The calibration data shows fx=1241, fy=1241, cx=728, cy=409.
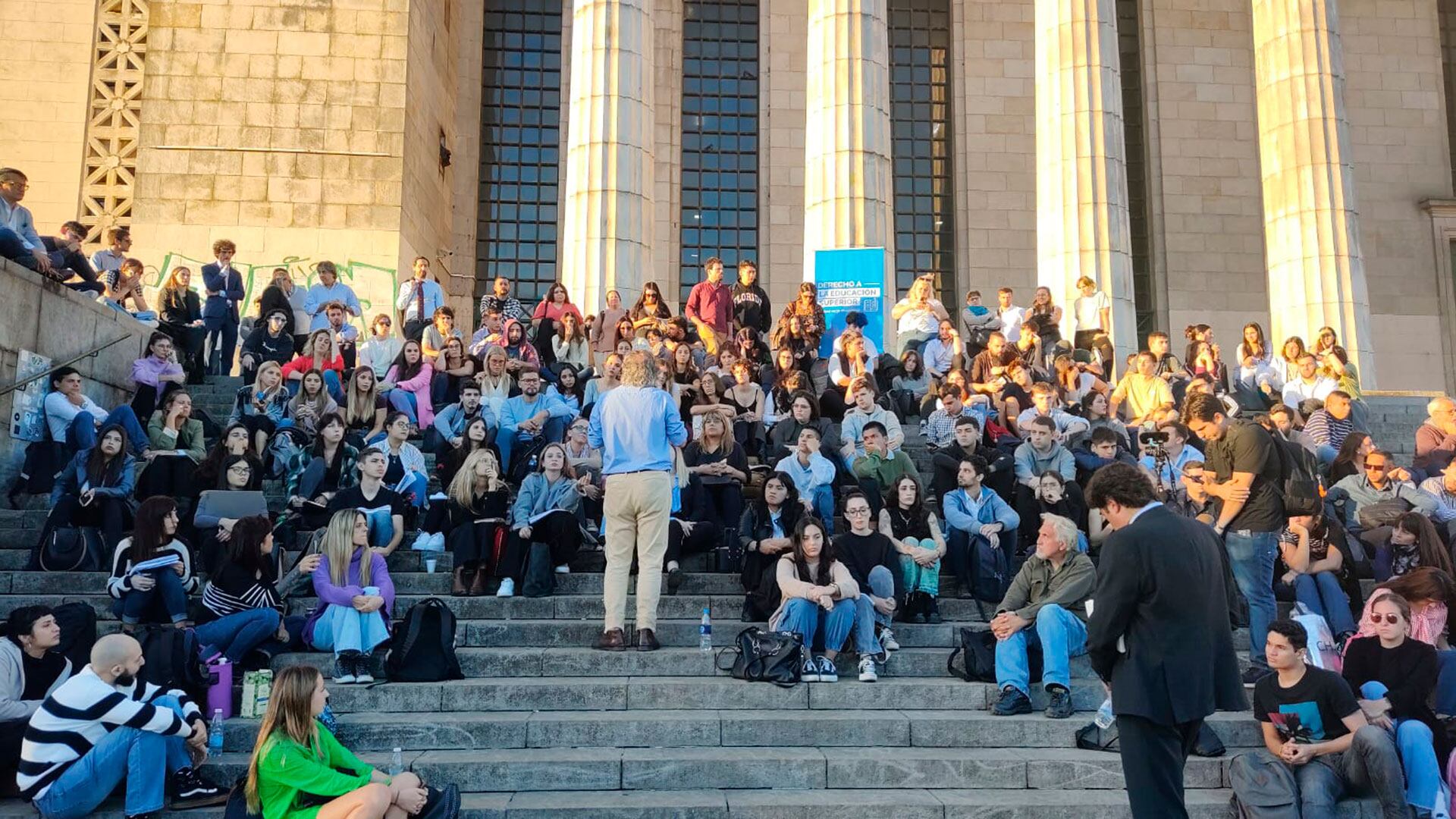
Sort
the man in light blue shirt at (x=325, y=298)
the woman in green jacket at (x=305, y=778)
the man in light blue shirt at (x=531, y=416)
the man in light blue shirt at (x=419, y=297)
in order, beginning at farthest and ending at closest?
the man in light blue shirt at (x=419, y=297) → the man in light blue shirt at (x=325, y=298) → the man in light blue shirt at (x=531, y=416) → the woman in green jacket at (x=305, y=778)

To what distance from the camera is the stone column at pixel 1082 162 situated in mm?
20188

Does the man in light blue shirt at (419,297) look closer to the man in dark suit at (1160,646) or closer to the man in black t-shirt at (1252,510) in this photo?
the man in black t-shirt at (1252,510)

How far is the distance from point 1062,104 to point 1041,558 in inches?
532

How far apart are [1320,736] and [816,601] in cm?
335

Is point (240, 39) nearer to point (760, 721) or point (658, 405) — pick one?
point (658, 405)

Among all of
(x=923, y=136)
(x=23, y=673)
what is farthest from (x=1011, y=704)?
(x=923, y=136)

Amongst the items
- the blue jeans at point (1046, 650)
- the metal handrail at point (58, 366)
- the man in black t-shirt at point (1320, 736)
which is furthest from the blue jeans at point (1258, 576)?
the metal handrail at point (58, 366)

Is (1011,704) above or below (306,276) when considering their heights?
below

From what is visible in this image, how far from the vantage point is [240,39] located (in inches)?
865

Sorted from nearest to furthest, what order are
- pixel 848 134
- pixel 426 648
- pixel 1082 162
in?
pixel 426 648 → pixel 848 134 → pixel 1082 162

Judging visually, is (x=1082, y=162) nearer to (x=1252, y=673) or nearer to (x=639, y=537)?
(x=1252, y=673)

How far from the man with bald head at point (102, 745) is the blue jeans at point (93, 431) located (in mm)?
5299

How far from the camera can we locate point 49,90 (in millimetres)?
21766

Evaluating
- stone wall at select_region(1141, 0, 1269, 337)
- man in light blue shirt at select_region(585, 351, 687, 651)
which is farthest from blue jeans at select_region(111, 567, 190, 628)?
stone wall at select_region(1141, 0, 1269, 337)
